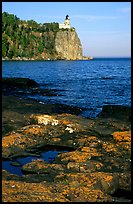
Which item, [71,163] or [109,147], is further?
[109,147]

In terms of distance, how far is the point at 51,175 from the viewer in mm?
10922

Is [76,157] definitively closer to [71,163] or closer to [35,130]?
[71,163]

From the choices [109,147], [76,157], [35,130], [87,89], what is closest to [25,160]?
[76,157]

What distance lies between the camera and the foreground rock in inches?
359

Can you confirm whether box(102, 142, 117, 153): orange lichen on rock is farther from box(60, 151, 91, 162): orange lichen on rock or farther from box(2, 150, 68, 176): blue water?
box(2, 150, 68, 176): blue water

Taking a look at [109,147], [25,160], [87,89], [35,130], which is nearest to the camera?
[25,160]

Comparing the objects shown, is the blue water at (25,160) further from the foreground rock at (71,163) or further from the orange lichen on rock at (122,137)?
the orange lichen on rock at (122,137)

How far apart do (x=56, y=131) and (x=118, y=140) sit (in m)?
3.66

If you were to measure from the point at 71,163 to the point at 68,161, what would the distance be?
1.79 ft

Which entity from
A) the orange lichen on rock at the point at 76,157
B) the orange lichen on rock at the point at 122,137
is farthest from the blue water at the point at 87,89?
the orange lichen on rock at the point at 76,157

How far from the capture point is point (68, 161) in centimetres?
1223

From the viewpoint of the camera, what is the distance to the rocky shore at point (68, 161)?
915 cm

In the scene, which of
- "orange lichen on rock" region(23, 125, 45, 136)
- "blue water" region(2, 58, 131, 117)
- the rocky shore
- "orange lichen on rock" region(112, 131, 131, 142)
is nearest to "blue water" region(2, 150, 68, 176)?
the rocky shore

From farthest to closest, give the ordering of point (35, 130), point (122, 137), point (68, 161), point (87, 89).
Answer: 1. point (87, 89)
2. point (35, 130)
3. point (122, 137)
4. point (68, 161)
